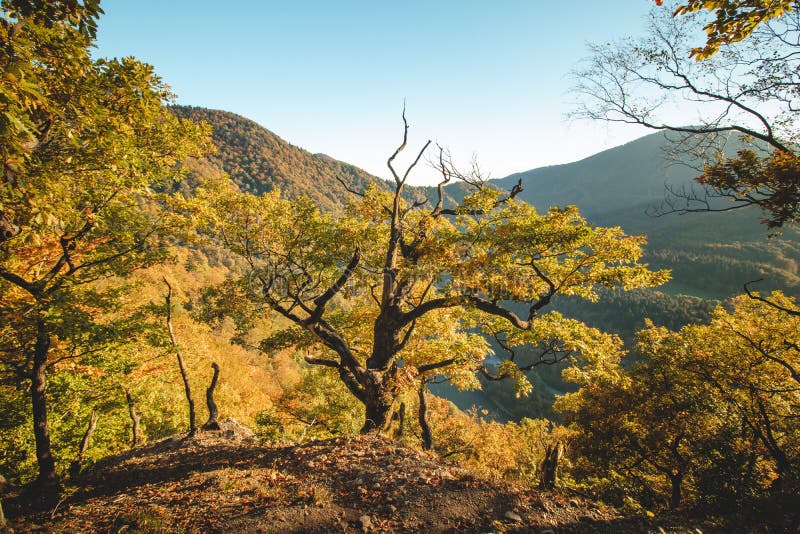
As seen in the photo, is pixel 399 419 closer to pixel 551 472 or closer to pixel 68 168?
pixel 551 472

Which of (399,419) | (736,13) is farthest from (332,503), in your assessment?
(399,419)

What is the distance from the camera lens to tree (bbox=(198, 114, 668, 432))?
24.8 feet

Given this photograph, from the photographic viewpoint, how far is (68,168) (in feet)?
14.7

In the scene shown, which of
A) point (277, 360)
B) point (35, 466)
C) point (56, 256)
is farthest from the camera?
point (277, 360)

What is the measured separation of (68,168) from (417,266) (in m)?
7.16

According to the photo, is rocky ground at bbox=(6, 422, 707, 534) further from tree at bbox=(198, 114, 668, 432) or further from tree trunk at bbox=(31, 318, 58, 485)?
tree at bbox=(198, 114, 668, 432)

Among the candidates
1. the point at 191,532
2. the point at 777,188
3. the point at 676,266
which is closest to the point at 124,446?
the point at 191,532

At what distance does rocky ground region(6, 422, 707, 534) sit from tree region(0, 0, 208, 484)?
3989 millimetres

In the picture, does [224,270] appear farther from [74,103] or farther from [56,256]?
[74,103]

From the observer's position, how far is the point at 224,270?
384 ft

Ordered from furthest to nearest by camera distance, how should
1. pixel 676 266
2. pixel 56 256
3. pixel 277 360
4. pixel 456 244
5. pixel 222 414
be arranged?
pixel 676 266, pixel 277 360, pixel 222 414, pixel 56 256, pixel 456 244

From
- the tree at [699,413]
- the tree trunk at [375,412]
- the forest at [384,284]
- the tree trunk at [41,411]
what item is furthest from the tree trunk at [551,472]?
the tree trunk at [41,411]

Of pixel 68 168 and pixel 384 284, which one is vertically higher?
pixel 68 168

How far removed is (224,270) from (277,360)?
5374cm
